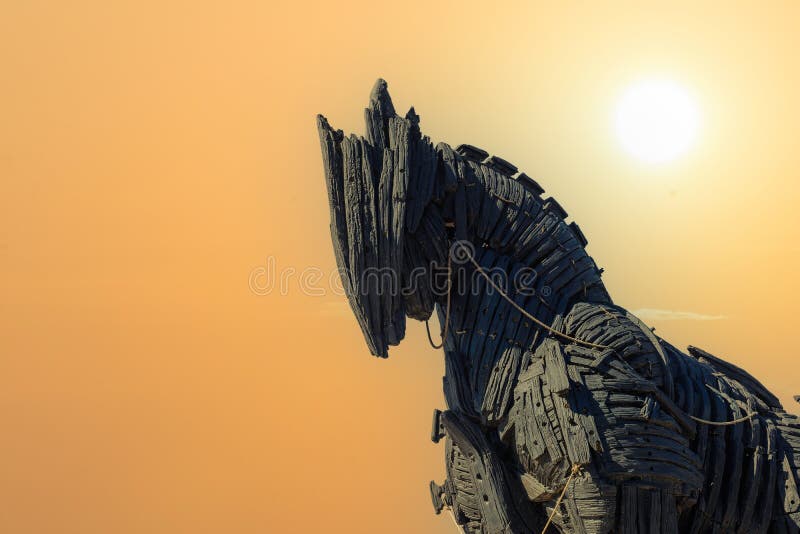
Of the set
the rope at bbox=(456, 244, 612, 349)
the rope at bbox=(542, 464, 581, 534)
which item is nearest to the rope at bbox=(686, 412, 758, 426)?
the rope at bbox=(456, 244, 612, 349)

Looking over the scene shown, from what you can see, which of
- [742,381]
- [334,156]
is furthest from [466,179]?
[742,381]

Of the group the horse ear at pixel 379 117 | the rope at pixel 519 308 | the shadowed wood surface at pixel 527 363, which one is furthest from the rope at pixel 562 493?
the horse ear at pixel 379 117

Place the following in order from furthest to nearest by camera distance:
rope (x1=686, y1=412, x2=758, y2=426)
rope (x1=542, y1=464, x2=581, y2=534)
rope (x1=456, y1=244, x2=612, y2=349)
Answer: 1. rope (x1=686, y1=412, x2=758, y2=426)
2. rope (x1=456, y1=244, x2=612, y2=349)
3. rope (x1=542, y1=464, x2=581, y2=534)

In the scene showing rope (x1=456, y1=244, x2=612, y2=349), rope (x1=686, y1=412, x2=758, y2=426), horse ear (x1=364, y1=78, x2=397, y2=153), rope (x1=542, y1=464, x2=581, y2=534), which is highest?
horse ear (x1=364, y1=78, x2=397, y2=153)

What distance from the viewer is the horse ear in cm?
527

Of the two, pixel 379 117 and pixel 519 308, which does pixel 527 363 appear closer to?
pixel 519 308

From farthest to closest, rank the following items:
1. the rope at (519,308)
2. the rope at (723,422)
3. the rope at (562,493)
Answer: the rope at (723,422) → the rope at (519,308) → the rope at (562,493)

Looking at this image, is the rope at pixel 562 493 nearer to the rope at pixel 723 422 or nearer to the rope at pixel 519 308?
the rope at pixel 519 308

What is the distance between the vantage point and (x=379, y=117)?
17.4ft

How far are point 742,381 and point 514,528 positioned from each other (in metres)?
1.90

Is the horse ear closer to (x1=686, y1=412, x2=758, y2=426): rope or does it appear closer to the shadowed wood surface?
the shadowed wood surface

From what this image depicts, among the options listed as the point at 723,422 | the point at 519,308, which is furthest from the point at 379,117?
the point at 723,422

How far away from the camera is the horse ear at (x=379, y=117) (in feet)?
17.3

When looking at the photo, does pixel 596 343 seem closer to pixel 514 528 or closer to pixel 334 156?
pixel 514 528
